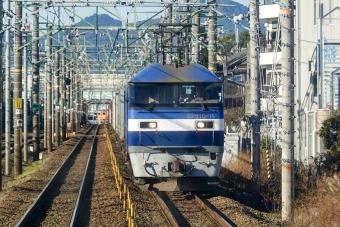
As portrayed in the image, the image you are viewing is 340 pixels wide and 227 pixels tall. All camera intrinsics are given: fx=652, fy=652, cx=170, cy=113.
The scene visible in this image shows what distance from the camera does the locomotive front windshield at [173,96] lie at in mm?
14266

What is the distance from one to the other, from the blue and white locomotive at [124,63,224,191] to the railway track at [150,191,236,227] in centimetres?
52

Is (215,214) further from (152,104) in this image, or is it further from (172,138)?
(152,104)

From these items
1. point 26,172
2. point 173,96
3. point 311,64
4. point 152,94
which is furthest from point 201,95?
point 26,172

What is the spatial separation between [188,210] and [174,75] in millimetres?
2994

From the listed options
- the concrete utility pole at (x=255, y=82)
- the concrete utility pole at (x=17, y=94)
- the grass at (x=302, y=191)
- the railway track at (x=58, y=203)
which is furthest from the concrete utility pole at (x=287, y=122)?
the concrete utility pole at (x=17, y=94)

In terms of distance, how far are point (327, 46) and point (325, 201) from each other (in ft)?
38.2

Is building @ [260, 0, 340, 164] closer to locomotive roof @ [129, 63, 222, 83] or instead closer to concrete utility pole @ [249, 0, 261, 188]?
concrete utility pole @ [249, 0, 261, 188]

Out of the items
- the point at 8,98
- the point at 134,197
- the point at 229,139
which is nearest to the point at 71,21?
the point at 8,98

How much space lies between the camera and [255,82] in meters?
16.6

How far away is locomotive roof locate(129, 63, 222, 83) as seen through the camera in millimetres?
14320

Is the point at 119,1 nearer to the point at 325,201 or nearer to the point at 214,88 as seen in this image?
the point at 214,88

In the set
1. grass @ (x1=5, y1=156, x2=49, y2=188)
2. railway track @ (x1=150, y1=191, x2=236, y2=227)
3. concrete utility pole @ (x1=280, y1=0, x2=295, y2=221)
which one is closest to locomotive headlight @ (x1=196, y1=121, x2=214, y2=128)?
railway track @ (x1=150, y1=191, x2=236, y2=227)

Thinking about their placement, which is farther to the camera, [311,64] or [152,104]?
[311,64]

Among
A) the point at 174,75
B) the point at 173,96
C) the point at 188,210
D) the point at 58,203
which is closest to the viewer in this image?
the point at 188,210
